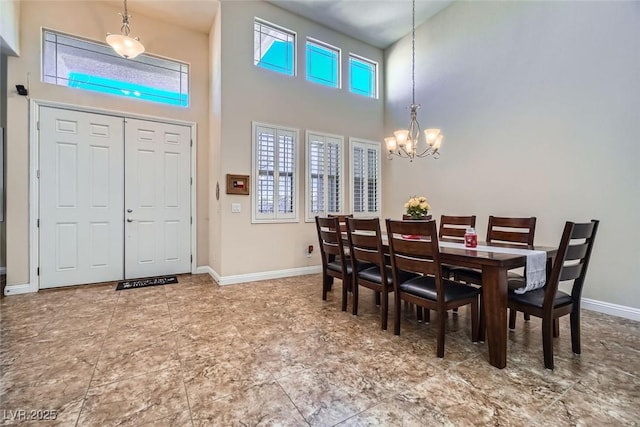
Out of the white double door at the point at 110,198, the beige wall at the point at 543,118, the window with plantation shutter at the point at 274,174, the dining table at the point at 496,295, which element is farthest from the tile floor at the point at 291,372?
the window with plantation shutter at the point at 274,174

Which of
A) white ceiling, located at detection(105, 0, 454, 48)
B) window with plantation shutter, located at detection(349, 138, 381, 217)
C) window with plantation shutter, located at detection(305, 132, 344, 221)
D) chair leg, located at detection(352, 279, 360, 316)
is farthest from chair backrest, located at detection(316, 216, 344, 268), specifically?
white ceiling, located at detection(105, 0, 454, 48)

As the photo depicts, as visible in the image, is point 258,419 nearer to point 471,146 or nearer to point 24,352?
point 24,352

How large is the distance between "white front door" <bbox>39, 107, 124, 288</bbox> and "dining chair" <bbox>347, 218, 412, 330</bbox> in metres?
3.47

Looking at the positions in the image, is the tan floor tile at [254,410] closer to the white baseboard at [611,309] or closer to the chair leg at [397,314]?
the chair leg at [397,314]

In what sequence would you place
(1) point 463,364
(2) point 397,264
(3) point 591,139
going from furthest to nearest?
1. (3) point 591,139
2. (2) point 397,264
3. (1) point 463,364

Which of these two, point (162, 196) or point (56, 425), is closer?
point (56, 425)

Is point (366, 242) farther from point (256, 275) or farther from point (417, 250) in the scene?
point (256, 275)

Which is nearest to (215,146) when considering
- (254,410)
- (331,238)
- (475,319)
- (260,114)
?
(260,114)

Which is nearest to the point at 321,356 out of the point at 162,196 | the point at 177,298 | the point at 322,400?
the point at 322,400

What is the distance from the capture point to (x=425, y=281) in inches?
91.4

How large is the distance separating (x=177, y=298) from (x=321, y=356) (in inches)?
85.4

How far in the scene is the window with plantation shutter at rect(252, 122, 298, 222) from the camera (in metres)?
4.21

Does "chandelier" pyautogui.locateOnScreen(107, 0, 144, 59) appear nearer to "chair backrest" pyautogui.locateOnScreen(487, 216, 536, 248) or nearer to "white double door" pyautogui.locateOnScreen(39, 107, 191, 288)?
"white double door" pyautogui.locateOnScreen(39, 107, 191, 288)

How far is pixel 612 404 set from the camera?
5.05 ft
